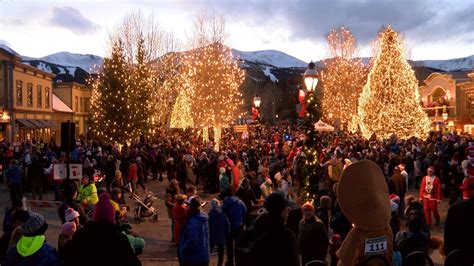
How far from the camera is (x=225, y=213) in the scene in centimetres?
971

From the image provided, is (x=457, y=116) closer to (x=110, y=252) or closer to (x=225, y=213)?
(x=225, y=213)

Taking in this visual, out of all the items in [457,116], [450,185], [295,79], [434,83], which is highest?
[295,79]

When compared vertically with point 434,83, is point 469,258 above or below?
below

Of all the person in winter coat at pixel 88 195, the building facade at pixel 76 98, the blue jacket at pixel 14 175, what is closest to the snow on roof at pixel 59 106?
the building facade at pixel 76 98

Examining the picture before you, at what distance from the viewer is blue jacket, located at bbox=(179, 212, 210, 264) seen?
712 centimetres

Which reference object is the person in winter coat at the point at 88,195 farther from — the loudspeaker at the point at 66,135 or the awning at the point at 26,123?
the awning at the point at 26,123

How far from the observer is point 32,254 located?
201 inches

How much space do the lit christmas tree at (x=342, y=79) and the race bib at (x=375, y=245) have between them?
148ft

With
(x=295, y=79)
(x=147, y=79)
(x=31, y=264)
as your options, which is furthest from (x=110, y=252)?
(x=295, y=79)

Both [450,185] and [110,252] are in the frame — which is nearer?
[110,252]

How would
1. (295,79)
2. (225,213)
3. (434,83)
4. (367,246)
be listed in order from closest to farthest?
(367,246) < (225,213) < (434,83) < (295,79)

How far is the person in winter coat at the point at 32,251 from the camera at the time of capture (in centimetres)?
509

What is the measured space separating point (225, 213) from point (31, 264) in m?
5.00

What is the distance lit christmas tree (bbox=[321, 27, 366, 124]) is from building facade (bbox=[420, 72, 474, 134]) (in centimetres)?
993
